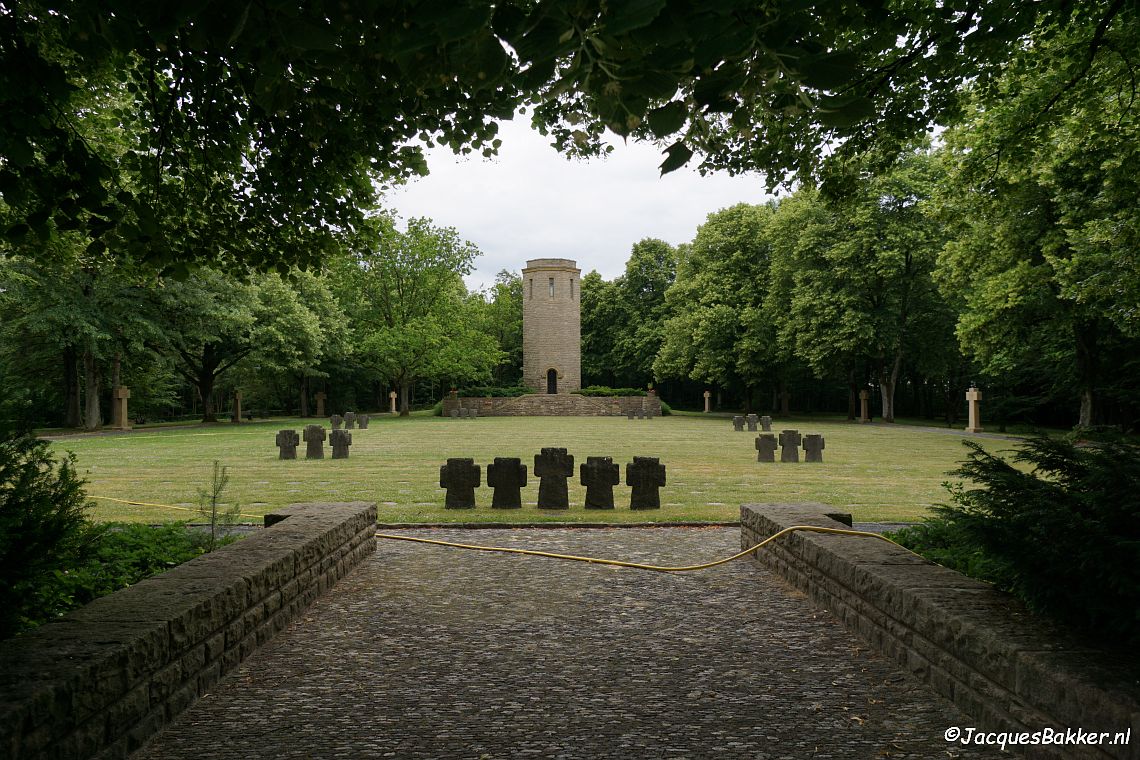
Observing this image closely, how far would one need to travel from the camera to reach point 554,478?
32.1 ft

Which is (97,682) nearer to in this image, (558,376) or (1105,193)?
(1105,193)

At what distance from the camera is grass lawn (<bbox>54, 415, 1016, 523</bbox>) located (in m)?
9.39

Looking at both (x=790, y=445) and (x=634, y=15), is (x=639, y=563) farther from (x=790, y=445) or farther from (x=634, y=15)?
(x=790, y=445)

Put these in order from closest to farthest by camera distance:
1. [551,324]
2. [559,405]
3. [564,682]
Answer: [564,682] < [559,405] < [551,324]

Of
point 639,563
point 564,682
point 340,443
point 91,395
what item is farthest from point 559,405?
point 564,682

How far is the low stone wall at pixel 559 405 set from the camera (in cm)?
4803

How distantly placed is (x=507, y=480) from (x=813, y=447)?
9040 millimetres

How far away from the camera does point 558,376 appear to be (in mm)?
56906

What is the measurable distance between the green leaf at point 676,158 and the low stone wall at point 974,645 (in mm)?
2174

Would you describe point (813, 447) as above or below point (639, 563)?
above

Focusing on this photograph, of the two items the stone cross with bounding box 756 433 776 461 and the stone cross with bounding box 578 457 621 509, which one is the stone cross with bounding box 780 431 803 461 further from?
the stone cross with bounding box 578 457 621 509

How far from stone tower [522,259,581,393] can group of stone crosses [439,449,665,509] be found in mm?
46560

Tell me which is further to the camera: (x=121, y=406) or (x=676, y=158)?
(x=121, y=406)

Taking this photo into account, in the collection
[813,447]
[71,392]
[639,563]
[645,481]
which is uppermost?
[71,392]
